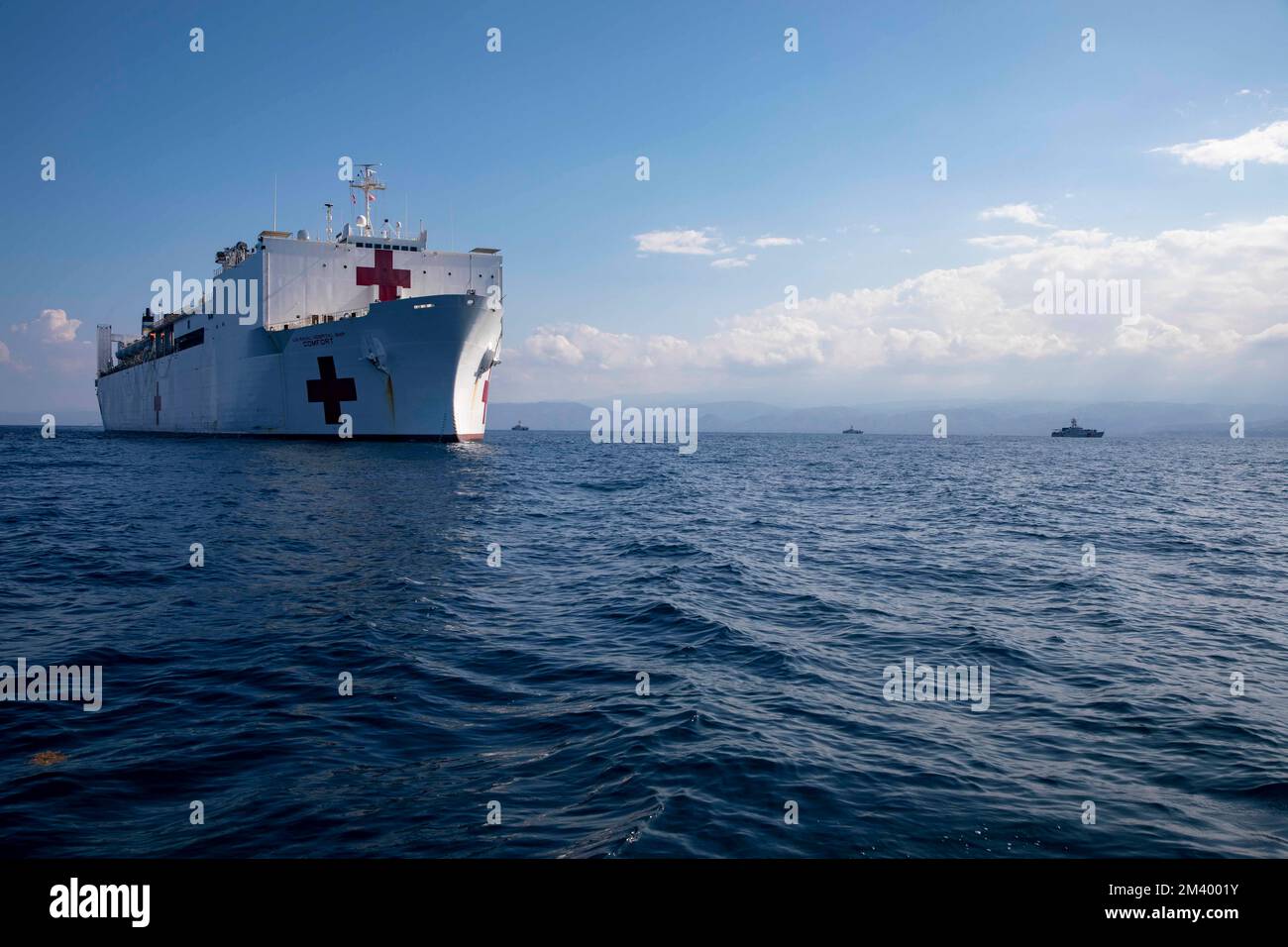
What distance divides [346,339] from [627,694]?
34.7m

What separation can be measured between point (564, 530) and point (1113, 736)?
12.4 metres

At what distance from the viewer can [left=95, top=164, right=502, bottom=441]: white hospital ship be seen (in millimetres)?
36312

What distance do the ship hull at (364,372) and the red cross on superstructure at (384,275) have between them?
5.77 m

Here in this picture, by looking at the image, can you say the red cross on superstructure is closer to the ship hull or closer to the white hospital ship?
the white hospital ship

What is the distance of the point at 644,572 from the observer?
12.2m

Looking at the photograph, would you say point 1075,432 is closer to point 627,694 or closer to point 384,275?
point 384,275

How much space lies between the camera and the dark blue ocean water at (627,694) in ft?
14.2

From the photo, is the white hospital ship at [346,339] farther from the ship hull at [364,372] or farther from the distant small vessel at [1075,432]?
the distant small vessel at [1075,432]

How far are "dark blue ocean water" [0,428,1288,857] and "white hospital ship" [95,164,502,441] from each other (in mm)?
21662
